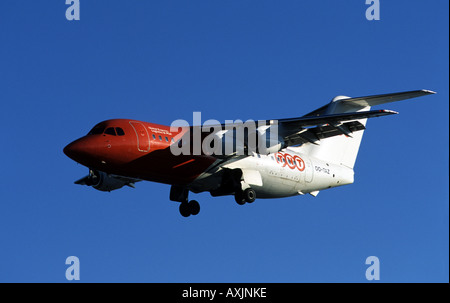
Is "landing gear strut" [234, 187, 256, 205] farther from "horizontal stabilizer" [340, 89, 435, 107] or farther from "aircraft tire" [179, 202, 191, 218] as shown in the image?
"horizontal stabilizer" [340, 89, 435, 107]

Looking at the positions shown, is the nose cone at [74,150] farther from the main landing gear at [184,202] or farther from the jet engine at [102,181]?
the main landing gear at [184,202]

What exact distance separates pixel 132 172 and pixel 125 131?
1.24m

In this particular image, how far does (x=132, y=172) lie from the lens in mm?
23766

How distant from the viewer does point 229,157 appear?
83.5ft

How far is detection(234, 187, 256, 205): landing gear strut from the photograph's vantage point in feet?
83.9

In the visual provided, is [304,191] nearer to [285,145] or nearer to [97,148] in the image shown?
[285,145]

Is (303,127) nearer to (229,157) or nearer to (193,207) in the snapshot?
(229,157)

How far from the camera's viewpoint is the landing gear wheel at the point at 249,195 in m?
25.6

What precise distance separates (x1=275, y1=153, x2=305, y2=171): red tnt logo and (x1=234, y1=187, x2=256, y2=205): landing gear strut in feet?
5.89

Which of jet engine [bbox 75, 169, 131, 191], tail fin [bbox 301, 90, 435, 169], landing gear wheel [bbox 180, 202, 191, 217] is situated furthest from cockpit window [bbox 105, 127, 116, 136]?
tail fin [bbox 301, 90, 435, 169]

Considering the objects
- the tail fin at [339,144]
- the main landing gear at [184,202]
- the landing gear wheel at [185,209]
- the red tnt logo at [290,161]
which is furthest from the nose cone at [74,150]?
the tail fin at [339,144]

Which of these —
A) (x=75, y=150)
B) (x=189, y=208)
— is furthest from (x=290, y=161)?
(x=75, y=150)

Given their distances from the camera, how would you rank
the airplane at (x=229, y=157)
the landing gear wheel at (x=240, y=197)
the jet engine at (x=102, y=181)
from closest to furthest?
the airplane at (x=229, y=157)
the landing gear wheel at (x=240, y=197)
the jet engine at (x=102, y=181)
